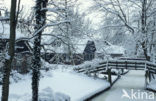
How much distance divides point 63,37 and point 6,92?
3.76 meters

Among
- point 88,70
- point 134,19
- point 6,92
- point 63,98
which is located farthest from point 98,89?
point 6,92

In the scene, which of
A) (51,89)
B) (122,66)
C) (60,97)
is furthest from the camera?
(122,66)

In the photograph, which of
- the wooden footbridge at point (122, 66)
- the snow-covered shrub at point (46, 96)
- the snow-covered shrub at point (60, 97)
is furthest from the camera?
the wooden footbridge at point (122, 66)

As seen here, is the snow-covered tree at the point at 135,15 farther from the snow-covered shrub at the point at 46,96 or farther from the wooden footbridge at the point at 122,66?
the snow-covered shrub at the point at 46,96

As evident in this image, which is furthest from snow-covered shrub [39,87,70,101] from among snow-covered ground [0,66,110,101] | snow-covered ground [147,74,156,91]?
snow-covered ground [147,74,156,91]

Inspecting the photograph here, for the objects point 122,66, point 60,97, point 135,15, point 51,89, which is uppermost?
point 135,15

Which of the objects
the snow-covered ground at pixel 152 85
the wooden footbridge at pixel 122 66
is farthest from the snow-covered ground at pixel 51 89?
the snow-covered ground at pixel 152 85

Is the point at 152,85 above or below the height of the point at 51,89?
below

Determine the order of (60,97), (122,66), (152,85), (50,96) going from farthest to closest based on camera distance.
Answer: (122,66) → (152,85) → (60,97) → (50,96)

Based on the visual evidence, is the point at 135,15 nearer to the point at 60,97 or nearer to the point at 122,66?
the point at 122,66

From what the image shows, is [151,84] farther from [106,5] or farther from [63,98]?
[63,98]

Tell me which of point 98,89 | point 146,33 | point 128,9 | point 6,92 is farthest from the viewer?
point 128,9

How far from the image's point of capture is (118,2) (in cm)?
2169

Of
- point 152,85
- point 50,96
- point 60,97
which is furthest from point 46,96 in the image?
point 152,85
